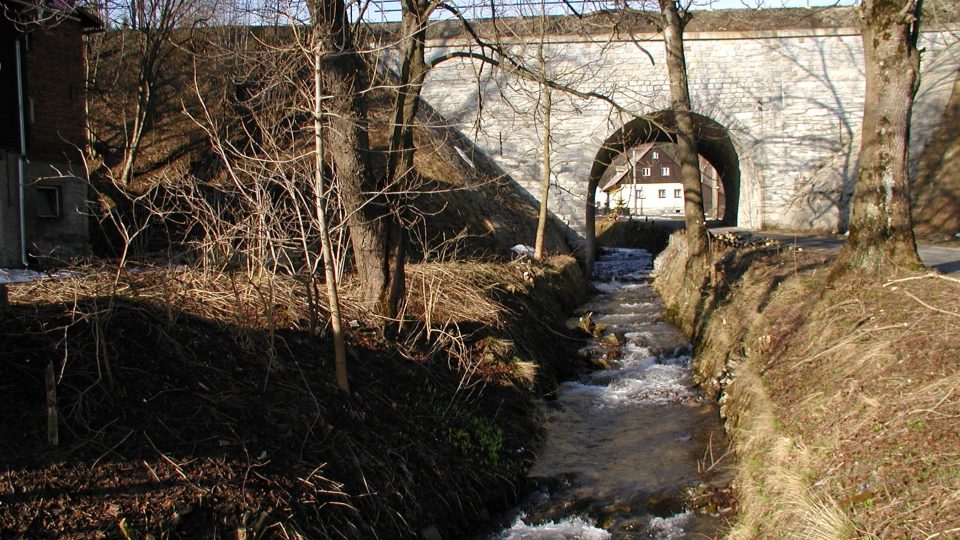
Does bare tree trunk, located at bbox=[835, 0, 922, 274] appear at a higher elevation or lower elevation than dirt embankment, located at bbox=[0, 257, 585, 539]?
higher

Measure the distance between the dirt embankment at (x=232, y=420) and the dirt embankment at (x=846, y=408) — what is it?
2.34m

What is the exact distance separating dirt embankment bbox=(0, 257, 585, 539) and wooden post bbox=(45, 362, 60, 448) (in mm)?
49

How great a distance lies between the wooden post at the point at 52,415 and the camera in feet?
14.7

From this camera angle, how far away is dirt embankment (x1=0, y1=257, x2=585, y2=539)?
4387mm

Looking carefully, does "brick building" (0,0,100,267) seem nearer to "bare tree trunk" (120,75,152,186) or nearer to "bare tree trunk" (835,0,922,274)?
"bare tree trunk" (120,75,152,186)

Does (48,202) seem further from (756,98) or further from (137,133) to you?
(756,98)

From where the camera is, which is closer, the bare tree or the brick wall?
the brick wall

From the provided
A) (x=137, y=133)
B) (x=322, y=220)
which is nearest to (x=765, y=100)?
(x=137, y=133)

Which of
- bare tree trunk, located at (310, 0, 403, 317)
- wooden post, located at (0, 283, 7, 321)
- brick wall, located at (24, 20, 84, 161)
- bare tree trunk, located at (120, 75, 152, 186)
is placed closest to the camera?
wooden post, located at (0, 283, 7, 321)

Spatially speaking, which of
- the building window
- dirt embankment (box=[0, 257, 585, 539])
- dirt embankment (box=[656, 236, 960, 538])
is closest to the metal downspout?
the building window

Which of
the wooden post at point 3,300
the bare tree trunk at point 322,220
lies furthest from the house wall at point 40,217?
the bare tree trunk at point 322,220

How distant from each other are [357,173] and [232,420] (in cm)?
315

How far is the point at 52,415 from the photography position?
4508 millimetres

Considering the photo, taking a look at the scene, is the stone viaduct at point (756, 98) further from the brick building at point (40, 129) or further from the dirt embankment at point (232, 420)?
the dirt embankment at point (232, 420)
